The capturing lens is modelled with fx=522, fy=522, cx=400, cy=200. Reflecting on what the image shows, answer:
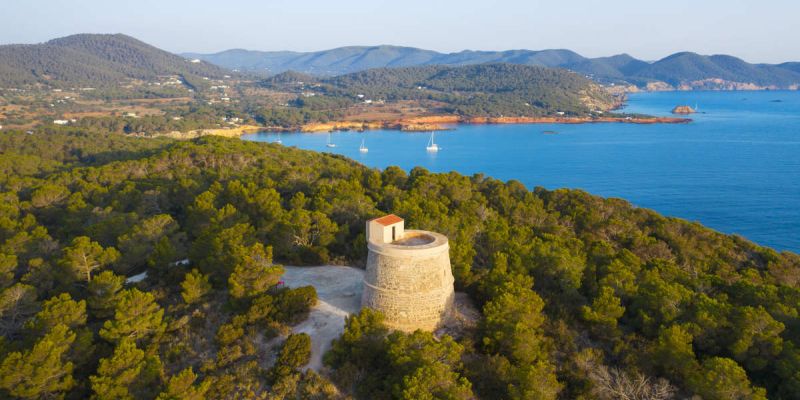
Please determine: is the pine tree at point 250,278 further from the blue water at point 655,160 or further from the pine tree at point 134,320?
the blue water at point 655,160

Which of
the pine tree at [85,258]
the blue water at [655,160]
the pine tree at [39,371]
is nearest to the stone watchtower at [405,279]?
the pine tree at [39,371]

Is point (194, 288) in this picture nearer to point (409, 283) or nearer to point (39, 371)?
point (39, 371)

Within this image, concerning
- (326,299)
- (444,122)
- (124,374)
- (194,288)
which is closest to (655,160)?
(444,122)

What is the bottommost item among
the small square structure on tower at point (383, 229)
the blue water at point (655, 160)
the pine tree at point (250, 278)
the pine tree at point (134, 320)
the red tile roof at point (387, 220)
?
the blue water at point (655, 160)

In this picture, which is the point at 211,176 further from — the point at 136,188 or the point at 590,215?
the point at 590,215

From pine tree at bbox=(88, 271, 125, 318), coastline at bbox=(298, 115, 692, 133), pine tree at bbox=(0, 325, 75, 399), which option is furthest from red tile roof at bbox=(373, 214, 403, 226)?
coastline at bbox=(298, 115, 692, 133)

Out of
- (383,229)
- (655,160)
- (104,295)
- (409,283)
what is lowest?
(655,160)

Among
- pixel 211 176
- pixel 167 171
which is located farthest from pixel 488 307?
pixel 167 171
